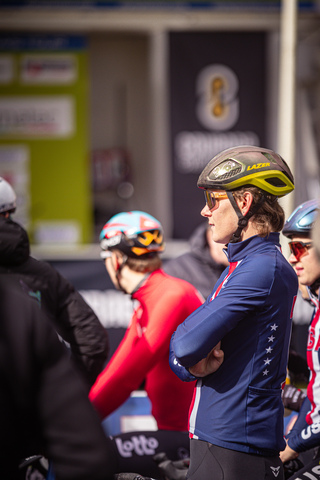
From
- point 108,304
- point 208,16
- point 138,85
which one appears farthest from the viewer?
point 138,85

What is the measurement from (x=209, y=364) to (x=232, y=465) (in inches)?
14.2

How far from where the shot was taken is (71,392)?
1492 millimetres

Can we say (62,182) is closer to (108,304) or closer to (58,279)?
(108,304)

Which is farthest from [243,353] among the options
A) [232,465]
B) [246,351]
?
[232,465]

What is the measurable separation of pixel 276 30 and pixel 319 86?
943mm

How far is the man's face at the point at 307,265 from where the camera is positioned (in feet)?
10.0

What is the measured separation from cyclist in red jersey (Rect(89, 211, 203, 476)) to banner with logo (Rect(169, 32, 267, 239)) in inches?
186

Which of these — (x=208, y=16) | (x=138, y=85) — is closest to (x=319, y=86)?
(x=208, y=16)

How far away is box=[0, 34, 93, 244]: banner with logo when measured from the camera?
8.33 metres

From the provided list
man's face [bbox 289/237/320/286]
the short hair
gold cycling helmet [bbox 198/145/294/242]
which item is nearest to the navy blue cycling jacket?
the short hair

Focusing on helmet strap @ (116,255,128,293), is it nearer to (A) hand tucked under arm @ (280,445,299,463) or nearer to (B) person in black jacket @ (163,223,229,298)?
(A) hand tucked under arm @ (280,445,299,463)

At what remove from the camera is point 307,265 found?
3.08m

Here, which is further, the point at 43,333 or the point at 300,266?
the point at 300,266

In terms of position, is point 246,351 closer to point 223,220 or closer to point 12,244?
point 223,220
